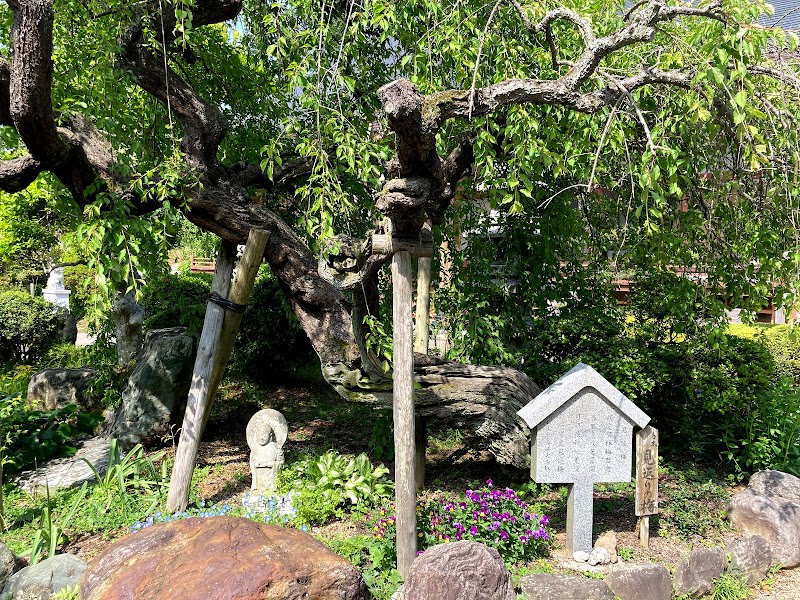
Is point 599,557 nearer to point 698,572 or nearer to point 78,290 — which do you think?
point 698,572

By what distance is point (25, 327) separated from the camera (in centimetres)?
1016

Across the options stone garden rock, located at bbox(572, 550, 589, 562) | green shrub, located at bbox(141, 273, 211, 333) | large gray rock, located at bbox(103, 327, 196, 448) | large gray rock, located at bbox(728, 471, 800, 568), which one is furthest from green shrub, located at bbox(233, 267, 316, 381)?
large gray rock, located at bbox(728, 471, 800, 568)

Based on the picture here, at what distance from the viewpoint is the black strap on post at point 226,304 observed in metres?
5.08

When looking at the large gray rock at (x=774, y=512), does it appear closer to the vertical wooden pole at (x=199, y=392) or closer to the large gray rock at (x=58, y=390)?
the vertical wooden pole at (x=199, y=392)

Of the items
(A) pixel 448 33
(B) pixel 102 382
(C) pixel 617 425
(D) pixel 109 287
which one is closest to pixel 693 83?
(A) pixel 448 33

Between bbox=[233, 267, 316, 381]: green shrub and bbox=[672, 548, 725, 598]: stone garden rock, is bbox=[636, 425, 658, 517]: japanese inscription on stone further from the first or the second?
bbox=[233, 267, 316, 381]: green shrub

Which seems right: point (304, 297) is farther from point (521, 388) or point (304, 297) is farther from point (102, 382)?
point (102, 382)

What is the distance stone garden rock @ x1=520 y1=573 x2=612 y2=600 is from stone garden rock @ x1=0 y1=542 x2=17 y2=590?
311 cm

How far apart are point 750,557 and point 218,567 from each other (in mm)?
3631

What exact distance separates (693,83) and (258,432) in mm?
3987

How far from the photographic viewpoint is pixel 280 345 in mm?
8680

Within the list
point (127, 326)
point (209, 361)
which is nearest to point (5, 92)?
point (209, 361)

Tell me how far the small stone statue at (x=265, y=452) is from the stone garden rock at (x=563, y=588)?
2.23m

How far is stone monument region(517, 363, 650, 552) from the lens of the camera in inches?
170
